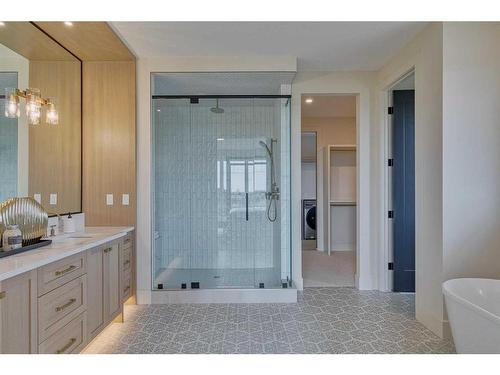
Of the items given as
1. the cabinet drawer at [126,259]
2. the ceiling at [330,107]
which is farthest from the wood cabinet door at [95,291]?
the ceiling at [330,107]

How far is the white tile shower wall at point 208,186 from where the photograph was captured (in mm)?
3439

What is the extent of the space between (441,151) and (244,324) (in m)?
2.35

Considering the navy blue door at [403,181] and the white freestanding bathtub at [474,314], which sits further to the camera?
the navy blue door at [403,181]

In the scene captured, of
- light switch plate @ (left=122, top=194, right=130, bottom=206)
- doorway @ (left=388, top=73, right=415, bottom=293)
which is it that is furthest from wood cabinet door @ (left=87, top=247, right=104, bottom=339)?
doorway @ (left=388, top=73, right=415, bottom=293)

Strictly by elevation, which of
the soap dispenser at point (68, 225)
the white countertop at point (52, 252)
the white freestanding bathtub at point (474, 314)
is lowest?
the white freestanding bathtub at point (474, 314)

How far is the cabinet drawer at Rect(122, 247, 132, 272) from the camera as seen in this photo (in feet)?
9.51

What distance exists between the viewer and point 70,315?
195 centimetres

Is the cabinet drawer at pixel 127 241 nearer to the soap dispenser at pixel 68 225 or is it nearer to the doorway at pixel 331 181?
the soap dispenser at pixel 68 225

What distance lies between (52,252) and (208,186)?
6.08 ft

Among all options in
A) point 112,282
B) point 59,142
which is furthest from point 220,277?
point 59,142

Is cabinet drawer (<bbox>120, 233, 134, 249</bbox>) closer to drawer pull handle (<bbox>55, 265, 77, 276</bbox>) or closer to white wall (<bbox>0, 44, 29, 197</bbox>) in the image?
drawer pull handle (<bbox>55, 265, 77, 276</bbox>)

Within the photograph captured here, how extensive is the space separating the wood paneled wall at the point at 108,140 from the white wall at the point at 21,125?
2.56ft

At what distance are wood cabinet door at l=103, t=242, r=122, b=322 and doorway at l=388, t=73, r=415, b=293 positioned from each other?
3.14 metres

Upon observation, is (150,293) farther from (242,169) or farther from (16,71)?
(16,71)
